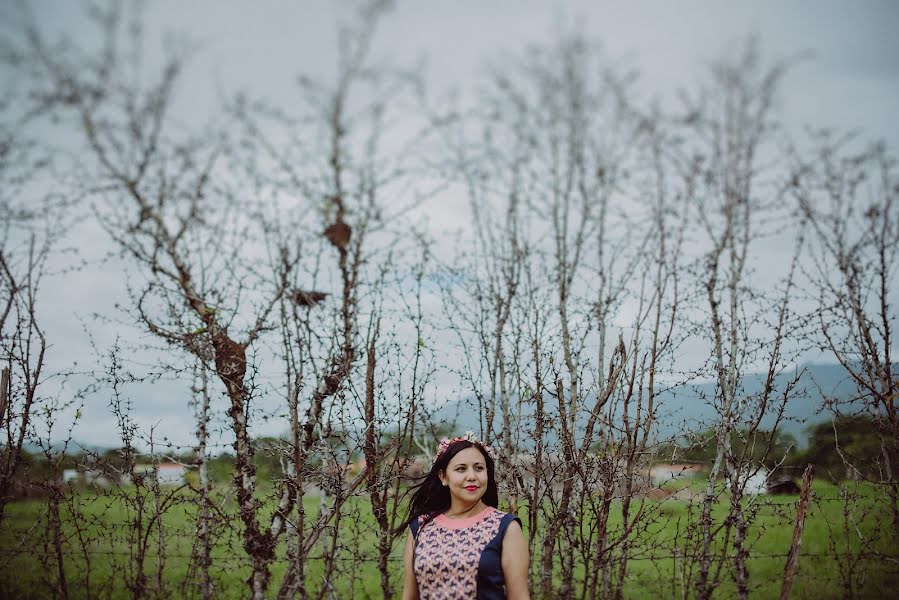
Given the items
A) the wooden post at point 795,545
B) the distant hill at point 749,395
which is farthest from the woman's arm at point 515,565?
the distant hill at point 749,395

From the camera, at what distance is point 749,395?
5.09 m

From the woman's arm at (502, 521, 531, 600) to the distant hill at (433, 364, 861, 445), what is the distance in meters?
1.97

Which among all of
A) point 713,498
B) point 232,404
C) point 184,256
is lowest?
point 713,498

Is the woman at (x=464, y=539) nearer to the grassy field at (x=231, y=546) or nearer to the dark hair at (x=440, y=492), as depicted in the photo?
the dark hair at (x=440, y=492)

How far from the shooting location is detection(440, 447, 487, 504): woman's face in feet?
9.00

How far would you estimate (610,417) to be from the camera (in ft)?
11.9

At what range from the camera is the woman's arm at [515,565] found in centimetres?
247

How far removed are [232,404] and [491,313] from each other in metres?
2.55

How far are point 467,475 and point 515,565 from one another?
0.46 meters

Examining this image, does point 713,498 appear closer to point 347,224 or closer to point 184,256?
point 347,224

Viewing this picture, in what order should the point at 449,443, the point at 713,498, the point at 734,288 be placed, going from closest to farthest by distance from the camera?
1. the point at 449,443
2. the point at 713,498
3. the point at 734,288

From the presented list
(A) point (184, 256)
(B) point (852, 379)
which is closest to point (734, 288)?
(B) point (852, 379)

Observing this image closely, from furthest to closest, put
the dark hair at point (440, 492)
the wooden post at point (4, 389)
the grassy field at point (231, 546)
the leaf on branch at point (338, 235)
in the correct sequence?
the leaf on branch at point (338, 235), the wooden post at point (4, 389), the grassy field at point (231, 546), the dark hair at point (440, 492)

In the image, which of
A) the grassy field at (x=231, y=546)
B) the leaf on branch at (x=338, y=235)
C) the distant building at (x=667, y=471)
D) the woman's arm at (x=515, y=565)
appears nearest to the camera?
the woman's arm at (x=515, y=565)
